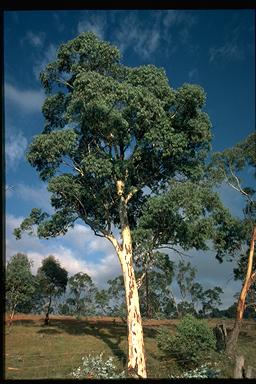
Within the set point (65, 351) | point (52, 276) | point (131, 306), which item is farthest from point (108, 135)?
point (52, 276)

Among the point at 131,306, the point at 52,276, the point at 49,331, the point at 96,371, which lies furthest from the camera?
the point at 52,276

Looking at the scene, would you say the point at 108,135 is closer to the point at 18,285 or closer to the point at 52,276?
the point at 18,285

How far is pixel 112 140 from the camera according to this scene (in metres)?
24.1

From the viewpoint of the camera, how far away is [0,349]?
12211 millimetres

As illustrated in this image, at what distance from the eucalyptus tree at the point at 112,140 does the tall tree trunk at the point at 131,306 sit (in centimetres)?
5

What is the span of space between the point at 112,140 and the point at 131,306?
30.1 feet

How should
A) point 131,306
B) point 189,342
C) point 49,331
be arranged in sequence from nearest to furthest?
1. point 189,342
2. point 131,306
3. point 49,331

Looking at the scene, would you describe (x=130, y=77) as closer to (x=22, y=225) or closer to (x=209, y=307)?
(x=22, y=225)

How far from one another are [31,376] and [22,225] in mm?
9030

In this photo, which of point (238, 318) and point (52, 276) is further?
point (52, 276)

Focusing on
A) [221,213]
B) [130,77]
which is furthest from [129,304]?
[130,77]

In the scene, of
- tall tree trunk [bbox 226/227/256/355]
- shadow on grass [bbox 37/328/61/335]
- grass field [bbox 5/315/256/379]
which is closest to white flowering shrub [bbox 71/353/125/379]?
grass field [bbox 5/315/256/379]

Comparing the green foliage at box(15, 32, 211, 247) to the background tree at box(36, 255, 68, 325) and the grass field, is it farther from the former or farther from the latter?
the background tree at box(36, 255, 68, 325)

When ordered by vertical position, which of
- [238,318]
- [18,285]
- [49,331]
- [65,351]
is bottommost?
[65,351]
